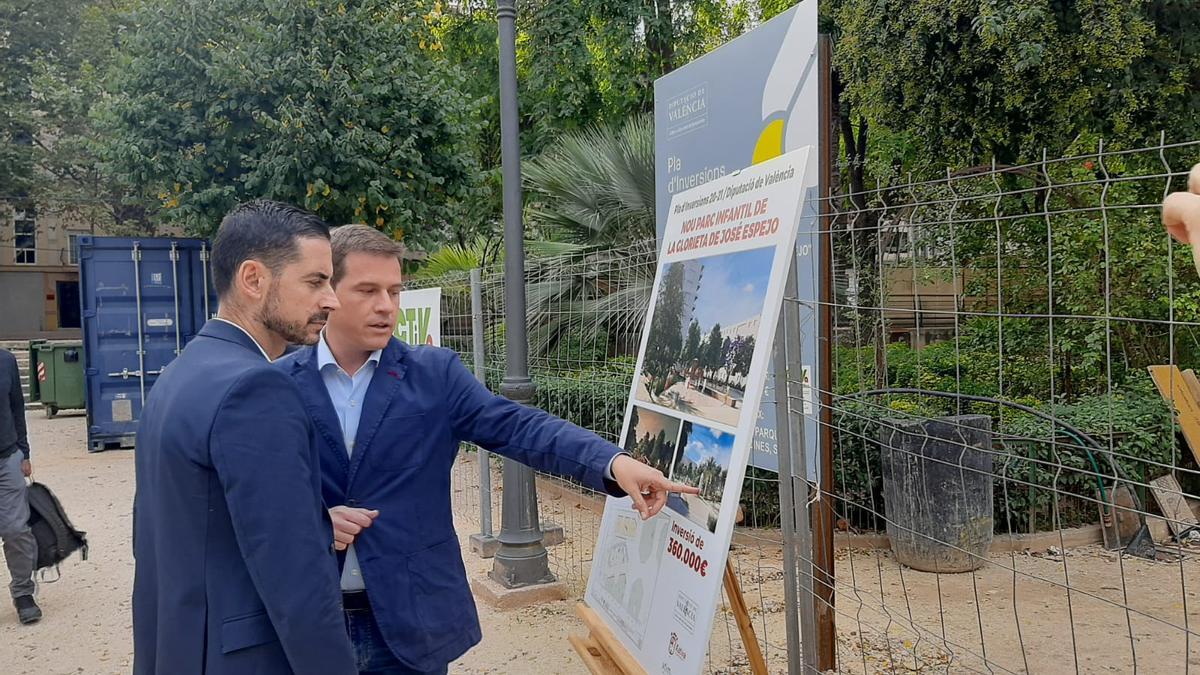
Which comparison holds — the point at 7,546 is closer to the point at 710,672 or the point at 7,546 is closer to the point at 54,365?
the point at 710,672

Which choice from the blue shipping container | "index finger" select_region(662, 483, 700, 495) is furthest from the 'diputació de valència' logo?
the blue shipping container

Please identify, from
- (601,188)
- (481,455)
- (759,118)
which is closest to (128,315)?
(601,188)

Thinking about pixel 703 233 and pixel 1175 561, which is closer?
pixel 703 233

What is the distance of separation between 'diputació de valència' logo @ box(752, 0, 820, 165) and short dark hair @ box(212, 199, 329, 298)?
198cm

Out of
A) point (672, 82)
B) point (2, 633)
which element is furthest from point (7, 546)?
point (672, 82)

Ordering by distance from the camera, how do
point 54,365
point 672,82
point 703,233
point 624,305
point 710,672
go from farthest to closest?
point 54,365
point 624,305
point 672,82
point 710,672
point 703,233

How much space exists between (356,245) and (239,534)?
38.0 inches

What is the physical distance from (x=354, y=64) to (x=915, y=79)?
19.8ft

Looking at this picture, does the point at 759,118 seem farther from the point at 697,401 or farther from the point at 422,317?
the point at 422,317

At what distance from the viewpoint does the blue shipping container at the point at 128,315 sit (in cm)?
1038

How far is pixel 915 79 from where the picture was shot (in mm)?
7133

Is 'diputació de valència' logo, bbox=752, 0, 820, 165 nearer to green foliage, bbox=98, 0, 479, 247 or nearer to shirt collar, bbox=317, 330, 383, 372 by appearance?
shirt collar, bbox=317, 330, 383, 372

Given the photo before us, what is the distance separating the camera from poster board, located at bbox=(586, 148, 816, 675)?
6.86ft

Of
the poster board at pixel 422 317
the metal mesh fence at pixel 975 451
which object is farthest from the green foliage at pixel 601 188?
the poster board at pixel 422 317
